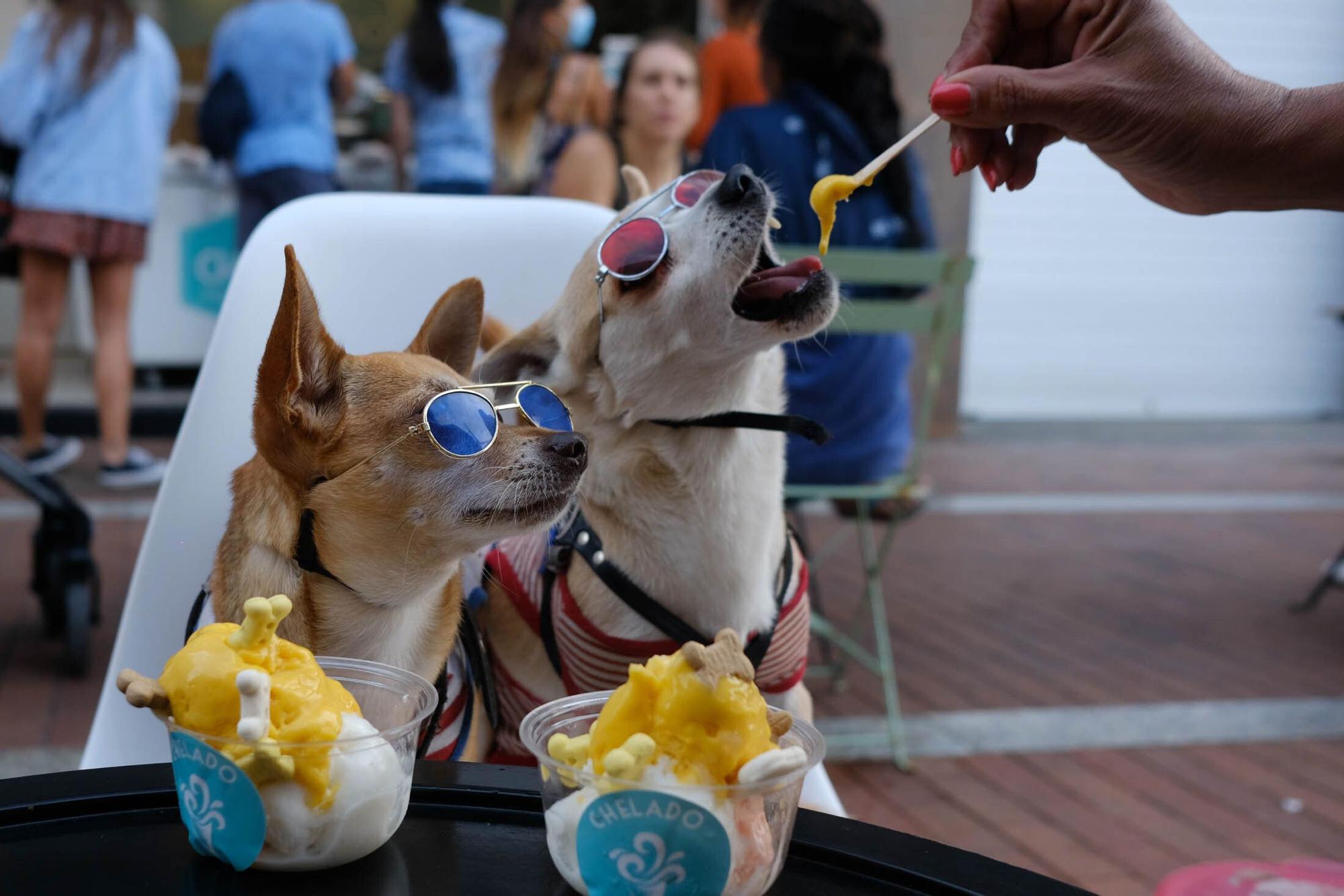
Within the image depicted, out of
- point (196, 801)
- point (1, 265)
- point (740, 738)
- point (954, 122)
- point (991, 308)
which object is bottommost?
point (991, 308)

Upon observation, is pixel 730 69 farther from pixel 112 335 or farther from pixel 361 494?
pixel 361 494

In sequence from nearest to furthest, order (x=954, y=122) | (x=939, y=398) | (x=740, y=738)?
(x=740, y=738), (x=954, y=122), (x=939, y=398)

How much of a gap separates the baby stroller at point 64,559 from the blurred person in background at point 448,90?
258 cm

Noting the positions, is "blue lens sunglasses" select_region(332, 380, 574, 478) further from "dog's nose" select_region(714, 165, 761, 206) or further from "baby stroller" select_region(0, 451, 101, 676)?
"baby stroller" select_region(0, 451, 101, 676)

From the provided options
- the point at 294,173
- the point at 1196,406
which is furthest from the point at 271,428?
the point at 1196,406

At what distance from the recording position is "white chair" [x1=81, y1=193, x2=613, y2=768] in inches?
74.2

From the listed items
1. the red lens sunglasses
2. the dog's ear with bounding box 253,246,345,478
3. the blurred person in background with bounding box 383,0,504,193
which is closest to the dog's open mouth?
the red lens sunglasses

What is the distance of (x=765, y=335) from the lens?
6.25 ft

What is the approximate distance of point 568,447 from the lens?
1.48 metres

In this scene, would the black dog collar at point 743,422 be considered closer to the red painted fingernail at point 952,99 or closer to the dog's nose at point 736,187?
the dog's nose at point 736,187

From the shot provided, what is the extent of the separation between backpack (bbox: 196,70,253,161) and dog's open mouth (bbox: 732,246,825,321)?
4.48 metres

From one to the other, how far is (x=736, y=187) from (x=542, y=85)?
381cm

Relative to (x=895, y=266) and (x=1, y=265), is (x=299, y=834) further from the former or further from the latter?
(x=1, y=265)

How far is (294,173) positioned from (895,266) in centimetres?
353
